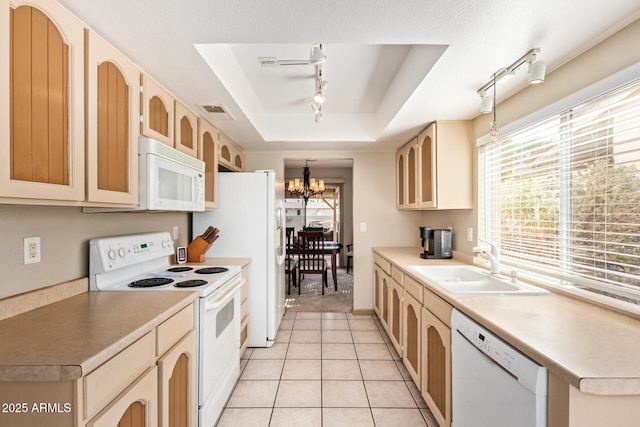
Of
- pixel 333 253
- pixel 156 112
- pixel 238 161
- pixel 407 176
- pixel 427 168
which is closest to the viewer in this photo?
pixel 156 112

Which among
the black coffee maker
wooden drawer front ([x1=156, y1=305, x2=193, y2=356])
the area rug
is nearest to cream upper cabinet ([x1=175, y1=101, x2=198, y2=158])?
wooden drawer front ([x1=156, y1=305, x2=193, y2=356])

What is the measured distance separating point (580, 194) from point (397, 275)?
4.64 ft

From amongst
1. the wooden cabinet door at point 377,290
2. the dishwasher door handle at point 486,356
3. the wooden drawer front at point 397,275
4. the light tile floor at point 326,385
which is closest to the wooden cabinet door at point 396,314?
the wooden drawer front at point 397,275

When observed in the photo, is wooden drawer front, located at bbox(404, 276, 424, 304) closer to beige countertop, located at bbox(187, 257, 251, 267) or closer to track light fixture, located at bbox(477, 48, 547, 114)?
track light fixture, located at bbox(477, 48, 547, 114)

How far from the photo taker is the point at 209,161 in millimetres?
2646

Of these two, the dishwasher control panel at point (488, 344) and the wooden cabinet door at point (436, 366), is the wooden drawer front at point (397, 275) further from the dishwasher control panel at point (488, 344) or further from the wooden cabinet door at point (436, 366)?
the dishwasher control panel at point (488, 344)

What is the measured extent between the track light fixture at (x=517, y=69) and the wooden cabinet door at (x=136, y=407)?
2159 mm

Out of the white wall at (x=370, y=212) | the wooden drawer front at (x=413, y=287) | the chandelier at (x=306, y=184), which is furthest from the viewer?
the chandelier at (x=306, y=184)

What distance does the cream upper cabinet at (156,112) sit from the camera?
66.1 inches

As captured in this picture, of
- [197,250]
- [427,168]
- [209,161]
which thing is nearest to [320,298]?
[197,250]

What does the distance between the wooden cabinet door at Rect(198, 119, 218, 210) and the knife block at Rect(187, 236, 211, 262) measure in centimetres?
31

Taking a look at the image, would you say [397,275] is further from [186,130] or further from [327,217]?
[327,217]

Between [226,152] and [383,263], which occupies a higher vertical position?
[226,152]

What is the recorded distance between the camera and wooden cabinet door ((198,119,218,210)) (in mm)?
2539
